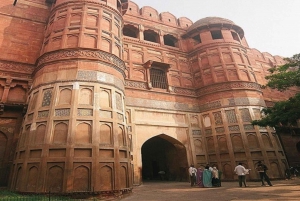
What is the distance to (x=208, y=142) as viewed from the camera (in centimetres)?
1459

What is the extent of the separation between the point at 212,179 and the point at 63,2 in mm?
12750

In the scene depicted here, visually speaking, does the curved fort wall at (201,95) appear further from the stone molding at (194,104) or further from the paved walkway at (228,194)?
the paved walkway at (228,194)

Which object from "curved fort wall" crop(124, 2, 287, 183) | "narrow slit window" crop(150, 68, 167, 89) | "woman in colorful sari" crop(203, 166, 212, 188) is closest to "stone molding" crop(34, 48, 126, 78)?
"curved fort wall" crop(124, 2, 287, 183)

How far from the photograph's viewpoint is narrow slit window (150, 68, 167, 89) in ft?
49.9

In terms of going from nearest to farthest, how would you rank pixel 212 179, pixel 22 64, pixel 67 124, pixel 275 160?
pixel 67 124 → pixel 212 179 → pixel 22 64 → pixel 275 160

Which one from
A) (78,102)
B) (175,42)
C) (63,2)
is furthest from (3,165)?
(175,42)

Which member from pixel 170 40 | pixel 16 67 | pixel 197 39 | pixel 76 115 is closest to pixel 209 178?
pixel 76 115

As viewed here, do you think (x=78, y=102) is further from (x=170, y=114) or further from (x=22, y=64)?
(x=170, y=114)

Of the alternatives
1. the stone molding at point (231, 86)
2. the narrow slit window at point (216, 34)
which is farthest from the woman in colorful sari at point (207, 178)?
Result: the narrow slit window at point (216, 34)

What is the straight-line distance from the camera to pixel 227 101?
14.7 meters

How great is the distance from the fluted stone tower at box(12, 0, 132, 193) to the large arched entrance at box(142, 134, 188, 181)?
5603mm

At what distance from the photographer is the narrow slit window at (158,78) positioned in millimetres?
15195

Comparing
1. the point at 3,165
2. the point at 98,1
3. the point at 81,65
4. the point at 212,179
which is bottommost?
the point at 212,179

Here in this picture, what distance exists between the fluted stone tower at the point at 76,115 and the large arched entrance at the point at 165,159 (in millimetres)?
5603
